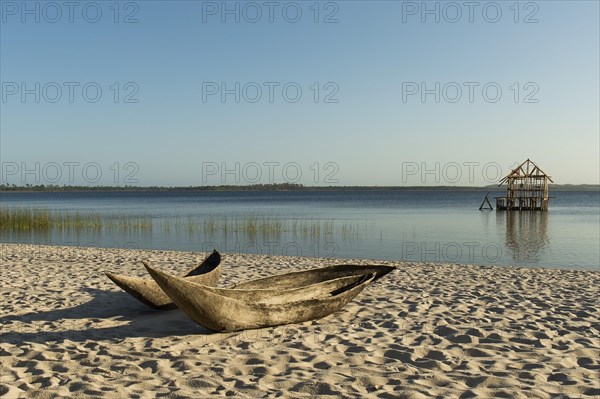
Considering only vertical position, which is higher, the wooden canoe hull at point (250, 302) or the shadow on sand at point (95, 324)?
the wooden canoe hull at point (250, 302)

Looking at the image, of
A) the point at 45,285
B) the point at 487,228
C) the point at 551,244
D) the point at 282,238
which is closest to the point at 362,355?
the point at 45,285

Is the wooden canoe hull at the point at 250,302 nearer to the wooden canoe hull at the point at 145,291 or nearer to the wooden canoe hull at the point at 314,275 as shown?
the wooden canoe hull at the point at 314,275

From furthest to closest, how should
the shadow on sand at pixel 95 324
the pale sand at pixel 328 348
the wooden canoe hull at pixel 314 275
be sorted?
the wooden canoe hull at pixel 314 275, the shadow on sand at pixel 95 324, the pale sand at pixel 328 348

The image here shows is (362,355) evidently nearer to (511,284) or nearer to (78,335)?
(78,335)

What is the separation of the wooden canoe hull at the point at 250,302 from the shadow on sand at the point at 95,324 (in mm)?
447

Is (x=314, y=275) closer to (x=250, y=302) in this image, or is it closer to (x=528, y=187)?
(x=250, y=302)

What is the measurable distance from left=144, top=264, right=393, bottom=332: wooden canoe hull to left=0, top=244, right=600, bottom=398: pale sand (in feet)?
0.57

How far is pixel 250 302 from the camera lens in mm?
6312

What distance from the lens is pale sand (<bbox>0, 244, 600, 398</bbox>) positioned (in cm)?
443

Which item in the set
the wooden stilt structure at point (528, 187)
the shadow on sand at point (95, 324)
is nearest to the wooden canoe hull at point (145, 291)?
the shadow on sand at point (95, 324)

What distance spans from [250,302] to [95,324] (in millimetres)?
2038

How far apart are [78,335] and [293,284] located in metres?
3.19

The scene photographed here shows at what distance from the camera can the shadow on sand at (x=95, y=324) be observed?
19.8 ft

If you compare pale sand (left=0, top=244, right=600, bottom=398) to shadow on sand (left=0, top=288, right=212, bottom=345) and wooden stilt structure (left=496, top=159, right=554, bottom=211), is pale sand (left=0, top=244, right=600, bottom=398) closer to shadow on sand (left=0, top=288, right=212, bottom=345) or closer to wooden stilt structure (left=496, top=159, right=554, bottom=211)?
shadow on sand (left=0, top=288, right=212, bottom=345)
